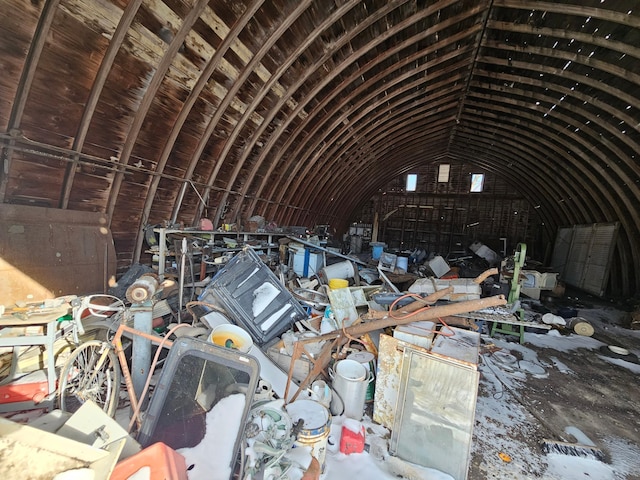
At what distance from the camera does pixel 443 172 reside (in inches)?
686

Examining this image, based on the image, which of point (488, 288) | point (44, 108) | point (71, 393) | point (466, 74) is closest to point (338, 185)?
point (466, 74)

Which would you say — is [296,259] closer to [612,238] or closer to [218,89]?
[218,89]

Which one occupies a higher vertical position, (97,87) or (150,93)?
(150,93)

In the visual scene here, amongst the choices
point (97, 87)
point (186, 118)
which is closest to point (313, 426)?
point (97, 87)

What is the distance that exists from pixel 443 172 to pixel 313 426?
1804cm

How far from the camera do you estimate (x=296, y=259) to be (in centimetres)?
720

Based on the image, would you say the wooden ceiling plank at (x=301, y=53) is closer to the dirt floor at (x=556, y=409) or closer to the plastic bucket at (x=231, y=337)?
the plastic bucket at (x=231, y=337)

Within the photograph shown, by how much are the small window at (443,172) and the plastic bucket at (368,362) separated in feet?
54.1

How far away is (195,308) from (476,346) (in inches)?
156

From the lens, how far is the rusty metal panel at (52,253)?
340 cm

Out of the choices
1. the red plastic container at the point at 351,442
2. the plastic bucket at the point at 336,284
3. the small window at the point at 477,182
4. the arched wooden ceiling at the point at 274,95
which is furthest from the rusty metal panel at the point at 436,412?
the small window at the point at 477,182

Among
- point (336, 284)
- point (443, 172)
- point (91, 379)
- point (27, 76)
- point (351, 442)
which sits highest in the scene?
point (443, 172)

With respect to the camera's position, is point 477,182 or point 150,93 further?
point 477,182

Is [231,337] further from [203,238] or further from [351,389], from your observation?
[203,238]
